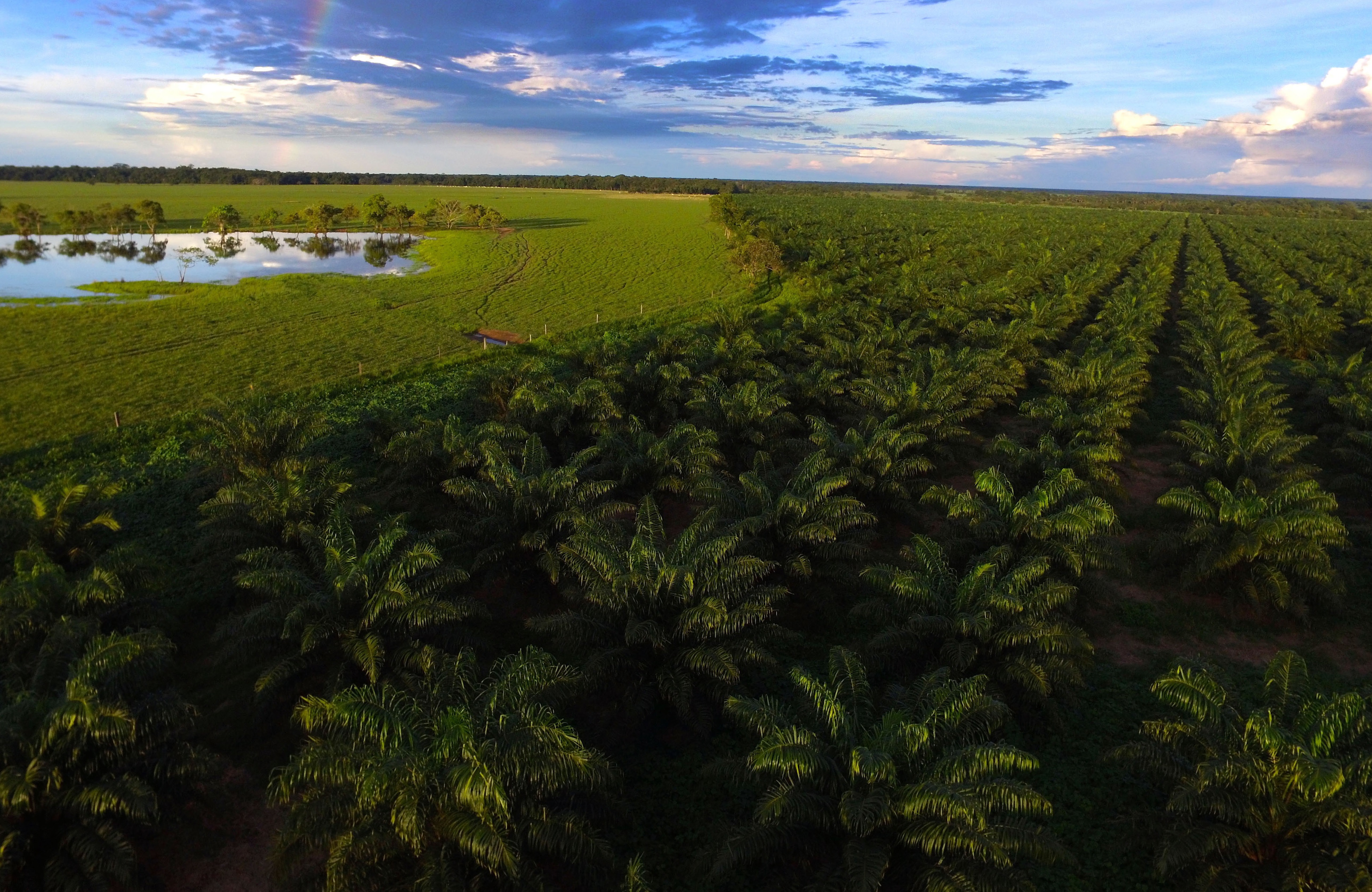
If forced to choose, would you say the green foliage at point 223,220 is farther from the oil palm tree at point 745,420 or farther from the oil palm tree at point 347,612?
the oil palm tree at point 347,612

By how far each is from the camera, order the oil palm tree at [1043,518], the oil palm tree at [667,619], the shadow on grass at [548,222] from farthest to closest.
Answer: the shadow on grass at [548,222] → the oil palm tree at [1043,518] → the oil palm tree at [667,619]

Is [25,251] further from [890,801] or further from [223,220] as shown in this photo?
[890,801]

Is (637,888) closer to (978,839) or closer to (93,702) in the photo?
(978,839)

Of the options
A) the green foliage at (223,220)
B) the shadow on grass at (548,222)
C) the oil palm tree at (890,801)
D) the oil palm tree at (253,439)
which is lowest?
the oil palm tree at (890,801)

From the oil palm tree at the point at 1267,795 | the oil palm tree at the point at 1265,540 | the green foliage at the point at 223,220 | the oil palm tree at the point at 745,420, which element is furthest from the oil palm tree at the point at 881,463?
the green foliage at the point at 223,220

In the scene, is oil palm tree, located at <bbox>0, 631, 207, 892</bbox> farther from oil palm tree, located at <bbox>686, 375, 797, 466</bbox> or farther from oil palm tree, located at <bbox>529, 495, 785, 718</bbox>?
oil palm tree, located at <bbox>686, 375, 797, 466</bbox>

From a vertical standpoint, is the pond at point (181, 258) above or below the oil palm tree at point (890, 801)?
above
